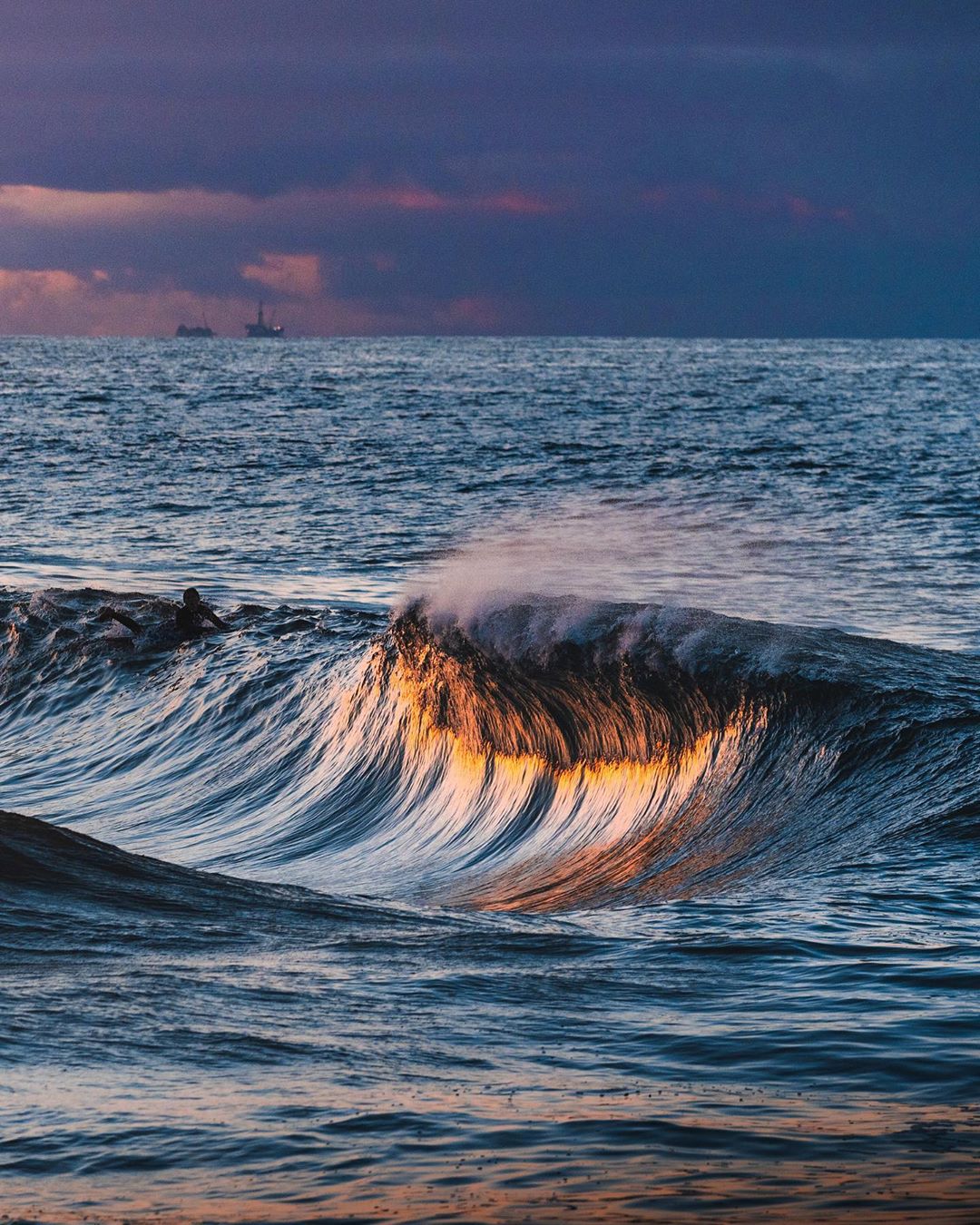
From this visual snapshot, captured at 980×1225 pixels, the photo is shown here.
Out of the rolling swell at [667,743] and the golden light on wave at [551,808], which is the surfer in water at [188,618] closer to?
the rolling swell at [667,743]

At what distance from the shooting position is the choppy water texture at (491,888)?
12.5 feet

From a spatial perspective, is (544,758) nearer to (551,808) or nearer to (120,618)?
(551,808)

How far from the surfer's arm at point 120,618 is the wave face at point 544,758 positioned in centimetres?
169

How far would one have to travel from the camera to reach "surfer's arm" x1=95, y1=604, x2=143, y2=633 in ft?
51.8

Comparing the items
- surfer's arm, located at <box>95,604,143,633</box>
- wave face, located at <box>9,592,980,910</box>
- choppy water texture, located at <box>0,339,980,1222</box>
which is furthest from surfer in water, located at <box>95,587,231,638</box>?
wave face, located at <box>9,592,980,910</box>

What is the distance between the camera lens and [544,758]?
10250 mm

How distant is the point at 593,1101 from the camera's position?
416 cm

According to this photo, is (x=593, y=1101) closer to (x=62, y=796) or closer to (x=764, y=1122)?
(x=764, y=1122)

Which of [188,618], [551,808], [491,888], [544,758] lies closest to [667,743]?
[551,808]

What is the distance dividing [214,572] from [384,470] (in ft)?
56.6

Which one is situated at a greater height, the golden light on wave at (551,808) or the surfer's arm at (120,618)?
the surfer's arm at (120,618)

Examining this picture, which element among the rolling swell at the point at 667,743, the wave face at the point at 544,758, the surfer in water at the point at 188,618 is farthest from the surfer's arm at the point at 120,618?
the rolling swell at the point at 667,743

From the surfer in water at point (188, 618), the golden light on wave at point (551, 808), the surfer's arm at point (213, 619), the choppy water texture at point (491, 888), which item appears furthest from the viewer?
the surfer's arm at point (213, 619)

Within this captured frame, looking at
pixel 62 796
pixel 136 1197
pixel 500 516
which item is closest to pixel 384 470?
pixel 500 516
